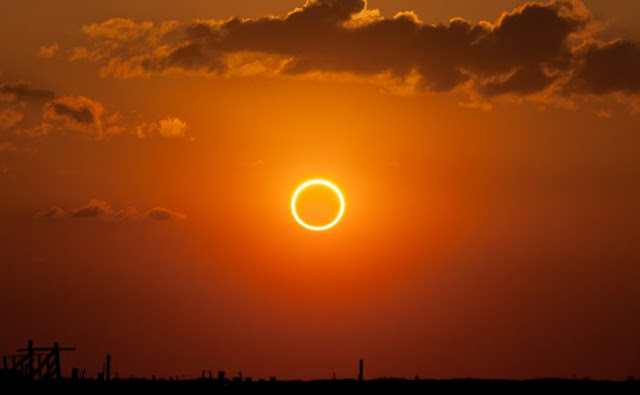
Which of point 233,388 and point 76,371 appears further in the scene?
point 76,371

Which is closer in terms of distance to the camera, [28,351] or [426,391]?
[426,391]

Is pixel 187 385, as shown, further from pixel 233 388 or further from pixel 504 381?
pixel 504 381

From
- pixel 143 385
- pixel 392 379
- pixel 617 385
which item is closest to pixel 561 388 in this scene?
pixel 617 385

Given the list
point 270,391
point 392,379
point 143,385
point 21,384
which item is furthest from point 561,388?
point 21,384

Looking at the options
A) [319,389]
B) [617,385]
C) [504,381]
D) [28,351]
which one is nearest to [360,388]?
[319,389]

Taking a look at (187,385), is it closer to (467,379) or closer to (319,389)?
(319,389)
